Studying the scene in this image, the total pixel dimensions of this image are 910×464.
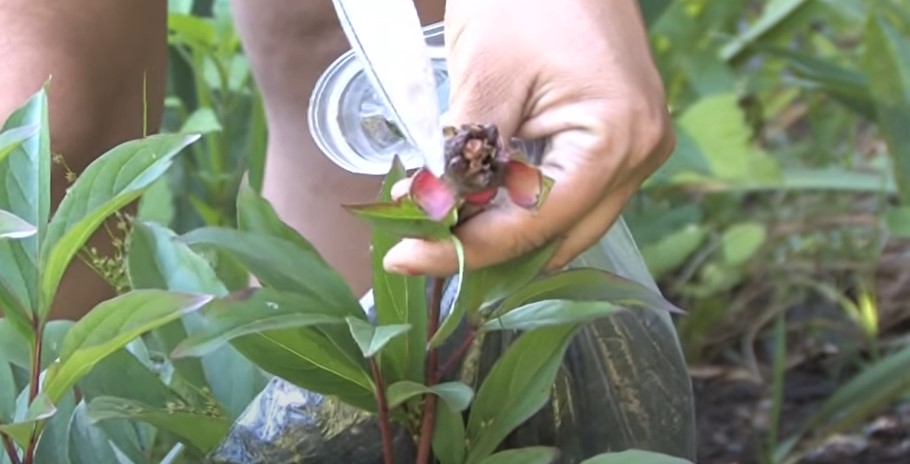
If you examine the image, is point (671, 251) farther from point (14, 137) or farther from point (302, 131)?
point (14, 137)

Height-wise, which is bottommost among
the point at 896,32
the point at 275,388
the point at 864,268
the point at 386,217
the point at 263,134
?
the point at 864,268

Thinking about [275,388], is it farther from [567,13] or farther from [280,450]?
[567,13]

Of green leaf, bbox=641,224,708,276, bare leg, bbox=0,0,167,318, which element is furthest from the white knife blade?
green leaf, bbox=641,224,708,276

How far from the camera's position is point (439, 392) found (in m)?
0.53

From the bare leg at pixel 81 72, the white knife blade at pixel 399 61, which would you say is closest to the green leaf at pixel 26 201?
the white knife blade at pixel 399 61

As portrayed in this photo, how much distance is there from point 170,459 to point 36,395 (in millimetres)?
80

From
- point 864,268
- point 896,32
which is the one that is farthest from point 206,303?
point 864,268

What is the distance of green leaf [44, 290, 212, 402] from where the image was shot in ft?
1.66

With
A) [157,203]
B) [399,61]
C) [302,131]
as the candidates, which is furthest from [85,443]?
[302,131]

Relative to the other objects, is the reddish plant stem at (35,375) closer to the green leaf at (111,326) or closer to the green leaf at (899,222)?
the green leaf at (111,326)

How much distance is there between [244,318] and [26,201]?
0.12 m

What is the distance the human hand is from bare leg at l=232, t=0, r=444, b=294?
0.52m

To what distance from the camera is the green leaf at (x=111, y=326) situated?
1.66 ft

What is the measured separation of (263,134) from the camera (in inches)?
47.4
